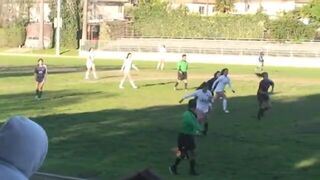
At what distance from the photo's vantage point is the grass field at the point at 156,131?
551 inches

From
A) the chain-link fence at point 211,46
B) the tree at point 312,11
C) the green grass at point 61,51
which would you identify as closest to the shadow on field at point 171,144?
the chain-link fence at point 211,46

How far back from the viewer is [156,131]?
61.9 ft

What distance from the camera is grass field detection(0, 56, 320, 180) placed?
14000 millimetres

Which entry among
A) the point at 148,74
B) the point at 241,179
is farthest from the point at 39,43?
the point at 241,179

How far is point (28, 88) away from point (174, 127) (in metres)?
14.6

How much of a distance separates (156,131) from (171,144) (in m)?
2.25

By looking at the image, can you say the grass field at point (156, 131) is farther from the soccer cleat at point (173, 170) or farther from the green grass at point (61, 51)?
the green grass at point (61, 51)

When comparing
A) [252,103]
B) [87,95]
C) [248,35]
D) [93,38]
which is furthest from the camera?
[93,38]

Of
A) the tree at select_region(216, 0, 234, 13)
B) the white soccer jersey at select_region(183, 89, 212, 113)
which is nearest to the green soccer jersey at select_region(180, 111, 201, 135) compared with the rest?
the white soccer jersey at select_region(183, 89, 212, 113)

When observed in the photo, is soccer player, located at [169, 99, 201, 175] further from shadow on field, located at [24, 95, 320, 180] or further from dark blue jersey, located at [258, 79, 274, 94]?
dark blue jersey, located at [258, 79, 274, 94]

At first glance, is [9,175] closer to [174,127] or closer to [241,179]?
[241,179]

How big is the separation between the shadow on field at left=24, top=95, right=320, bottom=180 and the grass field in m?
0.02

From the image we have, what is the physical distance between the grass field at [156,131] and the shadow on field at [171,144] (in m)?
0.02

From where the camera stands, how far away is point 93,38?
86.8m
